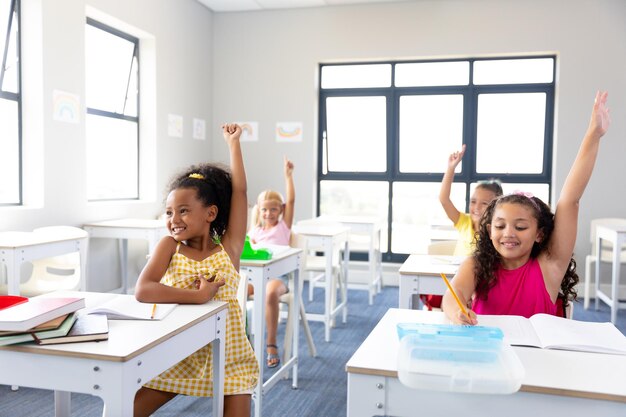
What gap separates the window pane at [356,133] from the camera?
20.0 feet

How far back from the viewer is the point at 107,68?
4922mm

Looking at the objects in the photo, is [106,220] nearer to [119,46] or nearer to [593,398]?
[119,46]

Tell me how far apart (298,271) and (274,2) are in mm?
3848

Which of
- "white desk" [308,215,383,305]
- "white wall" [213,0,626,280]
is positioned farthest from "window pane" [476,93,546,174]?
"white desk" [308,215,383,305]

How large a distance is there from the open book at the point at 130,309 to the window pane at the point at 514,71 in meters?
4.93

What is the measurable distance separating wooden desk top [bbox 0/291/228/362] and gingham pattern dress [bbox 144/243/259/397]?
167 mm

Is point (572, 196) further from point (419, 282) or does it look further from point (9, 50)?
point (9, 50)

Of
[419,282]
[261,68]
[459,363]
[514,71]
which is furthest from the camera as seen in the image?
[261,68]

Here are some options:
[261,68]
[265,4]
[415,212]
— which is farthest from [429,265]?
[265,4]

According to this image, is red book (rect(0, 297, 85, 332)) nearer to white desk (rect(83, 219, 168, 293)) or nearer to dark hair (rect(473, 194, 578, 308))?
dark hair (rect(473, 194, 578, 308))

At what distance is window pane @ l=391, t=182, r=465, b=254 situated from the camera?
594 cm

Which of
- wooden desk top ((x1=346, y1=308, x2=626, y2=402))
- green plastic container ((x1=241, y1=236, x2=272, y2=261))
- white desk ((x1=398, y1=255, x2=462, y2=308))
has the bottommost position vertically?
white desk ((x1=398, y1=255, x2=462, y2=308))

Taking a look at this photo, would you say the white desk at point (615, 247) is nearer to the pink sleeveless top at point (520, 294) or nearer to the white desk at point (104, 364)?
the pink sleeveless top at point (520, 294)

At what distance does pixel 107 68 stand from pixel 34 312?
4083 mm
